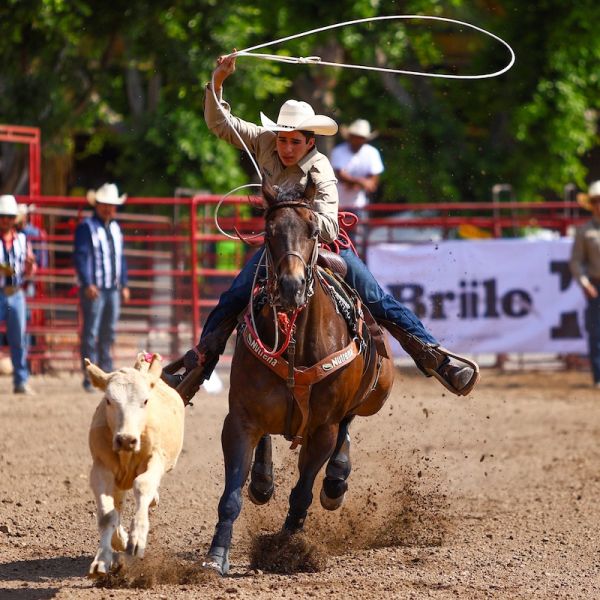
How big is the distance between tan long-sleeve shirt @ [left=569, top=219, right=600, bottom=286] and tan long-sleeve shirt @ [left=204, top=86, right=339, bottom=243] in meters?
7.88

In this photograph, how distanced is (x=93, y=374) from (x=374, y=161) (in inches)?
323

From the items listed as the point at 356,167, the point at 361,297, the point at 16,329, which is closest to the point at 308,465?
the point at 361,297

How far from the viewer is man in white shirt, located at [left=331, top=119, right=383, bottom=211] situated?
13109mm

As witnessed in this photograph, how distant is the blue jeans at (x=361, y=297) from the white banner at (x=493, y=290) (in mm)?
7395

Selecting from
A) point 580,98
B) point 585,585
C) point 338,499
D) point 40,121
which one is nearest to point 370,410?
point 338,499

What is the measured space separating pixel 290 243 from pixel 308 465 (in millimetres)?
1386

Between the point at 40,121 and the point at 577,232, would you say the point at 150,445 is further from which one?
the point at 40,121

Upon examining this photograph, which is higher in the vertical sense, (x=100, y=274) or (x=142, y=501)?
(x=100, y=274)

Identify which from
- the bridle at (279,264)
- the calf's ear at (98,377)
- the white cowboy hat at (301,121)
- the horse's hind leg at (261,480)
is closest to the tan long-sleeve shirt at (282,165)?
the white cowboy hat at (301,121)

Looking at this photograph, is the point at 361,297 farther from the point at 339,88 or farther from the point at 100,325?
the point at 339,88

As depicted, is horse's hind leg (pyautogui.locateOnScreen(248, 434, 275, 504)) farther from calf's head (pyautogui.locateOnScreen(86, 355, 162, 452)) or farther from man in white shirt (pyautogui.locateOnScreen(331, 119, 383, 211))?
man in white shirt (pyautogui.locateOnScreen(331, 119, 383, 211))

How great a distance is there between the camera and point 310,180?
5.76m

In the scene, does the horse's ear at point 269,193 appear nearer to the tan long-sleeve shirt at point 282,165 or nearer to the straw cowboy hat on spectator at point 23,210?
the tan long-sleeve shirt at point 282,165

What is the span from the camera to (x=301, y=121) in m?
6.29
